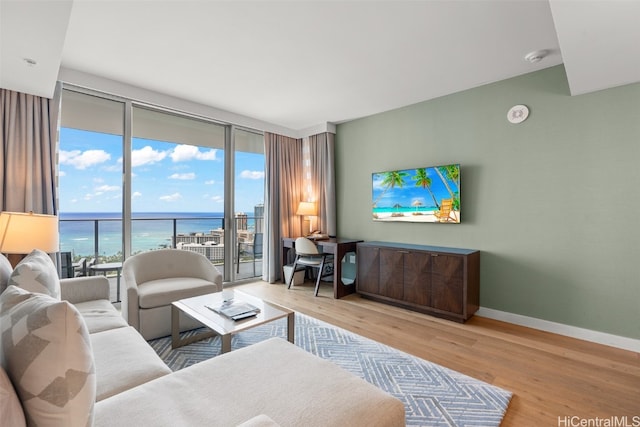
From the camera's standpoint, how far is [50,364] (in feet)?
2.23

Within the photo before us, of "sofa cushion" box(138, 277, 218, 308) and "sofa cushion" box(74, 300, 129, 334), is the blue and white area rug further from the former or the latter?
"sofa cushion" box(74, 300, 129, 334)

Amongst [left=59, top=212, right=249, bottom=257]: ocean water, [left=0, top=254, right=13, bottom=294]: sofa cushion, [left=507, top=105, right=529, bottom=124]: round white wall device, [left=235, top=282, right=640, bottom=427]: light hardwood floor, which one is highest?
[left=507, top=105, right=529, bottom=124]: round white wall device

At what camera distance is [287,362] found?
1378 mm

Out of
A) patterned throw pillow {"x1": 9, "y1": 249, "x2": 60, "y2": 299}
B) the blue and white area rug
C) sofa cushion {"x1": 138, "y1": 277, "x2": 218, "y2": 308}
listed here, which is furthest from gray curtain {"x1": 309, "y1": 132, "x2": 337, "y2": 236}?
patterned throw pillow {"x1": 9, "y1": 249, "x2": 60, "y2": 299}

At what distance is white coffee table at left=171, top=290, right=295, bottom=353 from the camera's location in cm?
187

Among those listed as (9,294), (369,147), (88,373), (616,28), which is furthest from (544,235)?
(9,294)

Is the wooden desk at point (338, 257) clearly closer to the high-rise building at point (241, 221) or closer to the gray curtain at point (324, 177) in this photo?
the gray curtain at point (324, 177)

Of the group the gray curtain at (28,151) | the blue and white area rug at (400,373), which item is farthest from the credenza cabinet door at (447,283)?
the gray curtain at (28,151)

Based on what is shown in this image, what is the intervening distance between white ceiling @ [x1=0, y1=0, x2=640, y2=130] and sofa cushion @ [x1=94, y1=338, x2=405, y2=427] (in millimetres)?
2078

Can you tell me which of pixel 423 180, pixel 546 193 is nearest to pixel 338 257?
pixel 423 180

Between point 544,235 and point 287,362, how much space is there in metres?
2.78

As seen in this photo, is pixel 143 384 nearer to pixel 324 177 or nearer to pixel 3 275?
pixel 3 275

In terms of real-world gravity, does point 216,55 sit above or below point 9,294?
above

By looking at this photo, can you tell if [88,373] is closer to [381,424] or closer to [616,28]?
[381,424]
